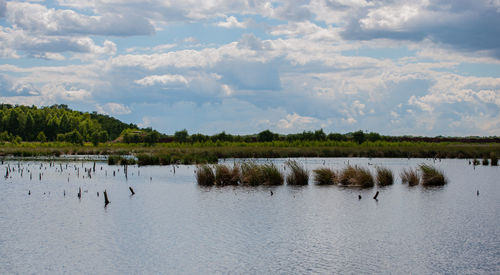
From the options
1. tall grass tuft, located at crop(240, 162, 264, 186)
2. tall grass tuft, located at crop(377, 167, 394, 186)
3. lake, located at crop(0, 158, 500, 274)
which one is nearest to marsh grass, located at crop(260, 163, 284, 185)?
tall grass tuft, located at crop(240, 162, 264, 186)

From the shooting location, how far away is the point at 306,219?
26484mm

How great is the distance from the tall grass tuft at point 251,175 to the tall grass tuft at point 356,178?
601 centimetres

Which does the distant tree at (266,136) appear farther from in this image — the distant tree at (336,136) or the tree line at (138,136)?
the distant tree at (336,136)

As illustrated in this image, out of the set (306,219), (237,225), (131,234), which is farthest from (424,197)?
(131,234)

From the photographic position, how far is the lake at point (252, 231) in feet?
58.4

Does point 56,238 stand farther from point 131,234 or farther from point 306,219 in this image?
point 306,219

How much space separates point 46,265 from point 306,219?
13.0m

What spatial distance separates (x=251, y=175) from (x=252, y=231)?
16.1 metres

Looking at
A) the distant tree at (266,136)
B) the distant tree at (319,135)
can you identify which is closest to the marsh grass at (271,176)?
the distant tree at (319,135)

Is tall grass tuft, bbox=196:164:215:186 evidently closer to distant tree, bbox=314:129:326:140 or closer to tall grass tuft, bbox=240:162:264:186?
tall grass tuft, bbox=240:162:264:186

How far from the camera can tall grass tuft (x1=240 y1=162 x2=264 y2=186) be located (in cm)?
3941

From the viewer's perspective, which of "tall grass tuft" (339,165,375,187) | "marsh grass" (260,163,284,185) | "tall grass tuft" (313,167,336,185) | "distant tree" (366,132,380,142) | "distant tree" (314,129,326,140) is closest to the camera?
"tall grass tuft" (339,165,375,187)

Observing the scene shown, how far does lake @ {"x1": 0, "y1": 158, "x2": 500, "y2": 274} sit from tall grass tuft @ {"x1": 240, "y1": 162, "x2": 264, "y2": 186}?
1185 mm

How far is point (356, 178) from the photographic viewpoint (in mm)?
38938
